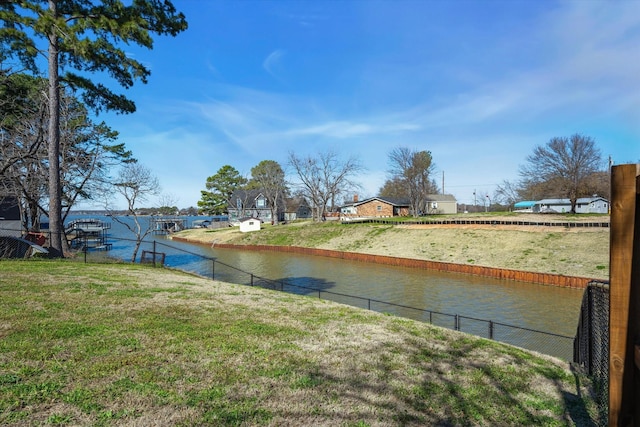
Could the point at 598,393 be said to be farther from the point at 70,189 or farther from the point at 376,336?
the point at 70,189

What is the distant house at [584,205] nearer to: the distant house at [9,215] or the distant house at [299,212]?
the distant house at [299,212]

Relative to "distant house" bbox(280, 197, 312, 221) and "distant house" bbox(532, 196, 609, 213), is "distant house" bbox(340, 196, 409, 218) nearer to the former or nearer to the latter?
"distant house" bbox(280, 197, 312, 221)

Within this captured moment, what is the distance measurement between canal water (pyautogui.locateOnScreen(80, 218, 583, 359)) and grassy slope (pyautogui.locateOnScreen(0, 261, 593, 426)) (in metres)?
5.01

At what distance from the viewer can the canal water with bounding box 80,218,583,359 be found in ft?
50.1

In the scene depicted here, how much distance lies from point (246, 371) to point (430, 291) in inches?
700

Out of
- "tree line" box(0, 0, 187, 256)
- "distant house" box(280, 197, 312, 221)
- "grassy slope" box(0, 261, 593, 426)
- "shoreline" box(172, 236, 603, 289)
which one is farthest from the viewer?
"distant house" box(280, 197, 312, 221)

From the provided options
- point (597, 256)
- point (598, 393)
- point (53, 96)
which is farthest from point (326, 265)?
point (598, 393)

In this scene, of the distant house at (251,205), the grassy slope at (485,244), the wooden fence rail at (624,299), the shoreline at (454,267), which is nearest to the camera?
the wooden fence rail at (624,299)

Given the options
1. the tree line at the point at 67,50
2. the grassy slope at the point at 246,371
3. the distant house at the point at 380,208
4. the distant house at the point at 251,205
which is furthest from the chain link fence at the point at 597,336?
the distant house at the point at 251,205

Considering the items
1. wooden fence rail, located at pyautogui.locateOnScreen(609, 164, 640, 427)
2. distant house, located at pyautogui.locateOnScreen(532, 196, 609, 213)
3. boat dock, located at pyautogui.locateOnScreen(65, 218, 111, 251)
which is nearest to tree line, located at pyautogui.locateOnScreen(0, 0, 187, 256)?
boat dock, located at pyautogui.locateOnScreen(65, 218, 111, 251)

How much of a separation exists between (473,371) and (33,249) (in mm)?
17613

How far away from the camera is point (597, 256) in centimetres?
2281

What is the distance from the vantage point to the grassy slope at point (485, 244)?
2327 cm

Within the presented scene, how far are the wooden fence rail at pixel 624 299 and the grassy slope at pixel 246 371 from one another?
7.61ft
